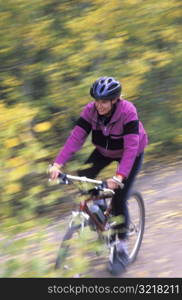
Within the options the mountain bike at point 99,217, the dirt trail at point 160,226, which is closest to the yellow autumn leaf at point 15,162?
the mountain bike at point 99,217

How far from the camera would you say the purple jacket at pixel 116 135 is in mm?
4617

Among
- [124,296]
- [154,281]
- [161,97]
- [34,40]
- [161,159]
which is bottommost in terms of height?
[161,159]

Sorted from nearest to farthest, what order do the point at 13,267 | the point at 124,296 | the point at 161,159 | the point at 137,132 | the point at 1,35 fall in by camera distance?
the point at 13,267
the point at 124,296
the point at 137,132
the point at 1,35
the point at 161,159

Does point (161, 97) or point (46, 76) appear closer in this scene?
point (46, 76)

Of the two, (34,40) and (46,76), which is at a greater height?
(34,40)

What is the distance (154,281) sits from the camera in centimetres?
476

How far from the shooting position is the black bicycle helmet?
4520mm

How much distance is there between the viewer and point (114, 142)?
4812 mm

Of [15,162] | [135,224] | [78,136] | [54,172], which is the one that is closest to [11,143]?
[15,162]

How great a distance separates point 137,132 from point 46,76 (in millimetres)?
3035

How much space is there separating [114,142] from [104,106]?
0.39m

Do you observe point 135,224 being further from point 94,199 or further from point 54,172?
point 54,172

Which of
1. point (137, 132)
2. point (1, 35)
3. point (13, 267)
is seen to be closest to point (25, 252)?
point (13, 267)

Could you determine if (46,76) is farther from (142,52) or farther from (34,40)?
(142,52)
